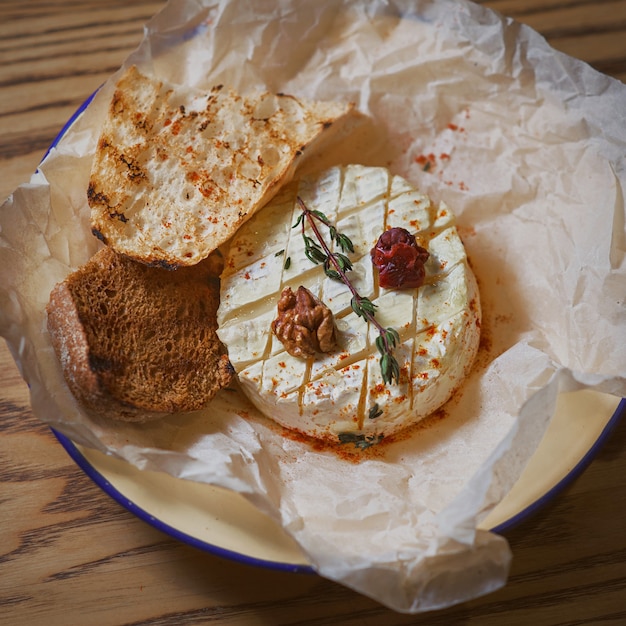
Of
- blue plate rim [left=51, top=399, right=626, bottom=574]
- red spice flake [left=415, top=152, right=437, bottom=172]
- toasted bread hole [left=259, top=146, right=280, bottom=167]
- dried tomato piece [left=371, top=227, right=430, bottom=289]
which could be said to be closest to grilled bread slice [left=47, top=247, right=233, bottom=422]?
blue plate rim [left=51, top=399, right=626, bottom=574]

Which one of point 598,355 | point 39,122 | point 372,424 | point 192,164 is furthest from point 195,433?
point 39,122

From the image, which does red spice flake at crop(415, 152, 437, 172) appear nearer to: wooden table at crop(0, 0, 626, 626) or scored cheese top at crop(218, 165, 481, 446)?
scored cheese top at crop(218, 165, 481, 446)

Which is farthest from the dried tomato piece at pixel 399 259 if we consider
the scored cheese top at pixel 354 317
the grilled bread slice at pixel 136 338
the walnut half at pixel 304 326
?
the grilled bread slice at pixel 136 338

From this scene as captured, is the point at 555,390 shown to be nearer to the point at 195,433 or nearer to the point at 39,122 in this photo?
the point at 195,433

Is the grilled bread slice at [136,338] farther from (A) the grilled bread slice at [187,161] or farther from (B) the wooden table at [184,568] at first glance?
(B) the wooden table at [184,568]

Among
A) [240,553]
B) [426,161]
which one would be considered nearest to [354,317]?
[240,553]

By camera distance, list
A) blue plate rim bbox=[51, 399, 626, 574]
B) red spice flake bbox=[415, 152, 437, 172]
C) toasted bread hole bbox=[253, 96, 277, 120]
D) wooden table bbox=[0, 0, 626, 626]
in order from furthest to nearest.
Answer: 1. red spice flake bbox=[415, 152, 437, 172]
2. toasted bread hole bbox=[253, 96, 277, 120]
3. wooden table bbox=[0, 0, 626, 626]
4. blue plate rim bbox=[51, 399, 626, 574]
